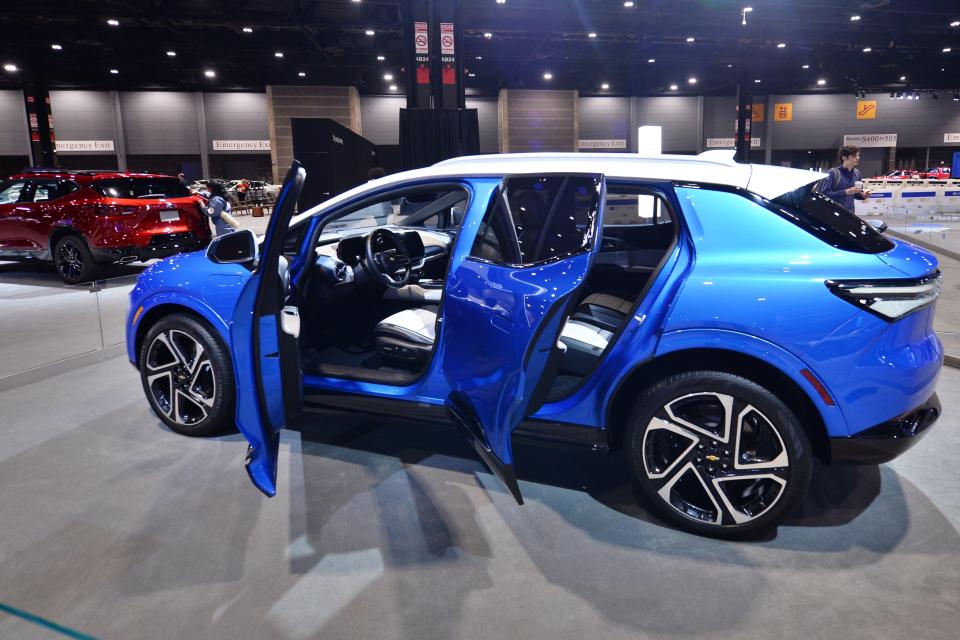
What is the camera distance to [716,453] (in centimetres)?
217

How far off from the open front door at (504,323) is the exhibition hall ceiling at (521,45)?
51.3ft

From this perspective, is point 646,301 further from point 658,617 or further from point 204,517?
point 204,517

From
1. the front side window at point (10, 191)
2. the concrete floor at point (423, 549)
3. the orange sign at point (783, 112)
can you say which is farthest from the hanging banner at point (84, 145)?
the orange sign at point (783, 112)

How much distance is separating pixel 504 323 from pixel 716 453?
860 mm

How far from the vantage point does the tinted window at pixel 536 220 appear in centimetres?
243

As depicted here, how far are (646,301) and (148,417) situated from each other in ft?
9.18

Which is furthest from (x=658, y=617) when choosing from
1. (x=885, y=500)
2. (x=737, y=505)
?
(x=885, y=500)

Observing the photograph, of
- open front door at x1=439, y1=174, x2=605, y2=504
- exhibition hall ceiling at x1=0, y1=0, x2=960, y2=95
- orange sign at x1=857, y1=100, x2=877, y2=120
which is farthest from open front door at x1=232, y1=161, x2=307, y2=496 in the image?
orange sign at x1=857, y1=100, x2=877, y2=120

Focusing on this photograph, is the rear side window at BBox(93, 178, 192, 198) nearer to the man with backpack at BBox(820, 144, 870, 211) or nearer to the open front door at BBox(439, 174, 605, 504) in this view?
the open front door at BBox(439, 174, 605, 504)

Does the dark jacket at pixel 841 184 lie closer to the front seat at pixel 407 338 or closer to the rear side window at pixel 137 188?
the front seat at pixel 407 338

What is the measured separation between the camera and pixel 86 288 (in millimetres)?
7863

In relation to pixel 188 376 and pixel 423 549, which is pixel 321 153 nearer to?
pixel 188 376

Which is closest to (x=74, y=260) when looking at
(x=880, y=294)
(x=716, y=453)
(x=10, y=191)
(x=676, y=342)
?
(x=10, y=191)

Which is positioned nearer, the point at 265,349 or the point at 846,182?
the point at 265,349
